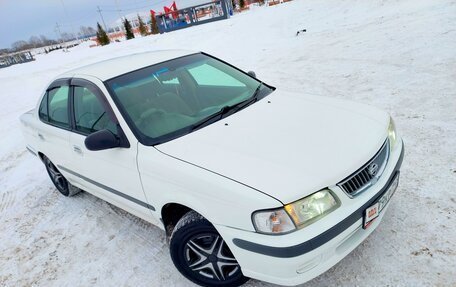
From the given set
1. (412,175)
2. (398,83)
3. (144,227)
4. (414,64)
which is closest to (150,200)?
(144,227)

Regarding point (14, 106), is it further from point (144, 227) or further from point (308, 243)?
point (308, 243)

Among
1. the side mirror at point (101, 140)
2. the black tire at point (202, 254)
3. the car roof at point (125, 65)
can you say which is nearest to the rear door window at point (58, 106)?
the car roof at point (125, 65)

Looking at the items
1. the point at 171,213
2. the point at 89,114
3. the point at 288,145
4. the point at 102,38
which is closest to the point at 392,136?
the point at 288,145

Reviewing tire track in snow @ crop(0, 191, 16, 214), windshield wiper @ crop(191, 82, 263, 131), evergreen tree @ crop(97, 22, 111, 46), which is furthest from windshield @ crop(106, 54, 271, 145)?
evergreen tree @ crop(97, 22, 111, 46)

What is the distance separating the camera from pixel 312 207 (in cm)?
193

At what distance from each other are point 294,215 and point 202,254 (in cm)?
84

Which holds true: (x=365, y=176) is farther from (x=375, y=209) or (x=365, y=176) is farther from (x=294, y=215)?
(x=294, y=215)

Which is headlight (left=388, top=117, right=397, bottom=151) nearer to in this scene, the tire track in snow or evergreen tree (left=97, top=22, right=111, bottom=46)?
the tire track in snow

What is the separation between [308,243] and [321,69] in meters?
6.02

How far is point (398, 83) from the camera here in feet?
18.2

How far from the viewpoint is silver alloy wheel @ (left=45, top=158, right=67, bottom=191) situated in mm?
4133

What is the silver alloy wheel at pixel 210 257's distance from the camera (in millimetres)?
2305

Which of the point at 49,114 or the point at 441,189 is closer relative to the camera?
the point at 441,189

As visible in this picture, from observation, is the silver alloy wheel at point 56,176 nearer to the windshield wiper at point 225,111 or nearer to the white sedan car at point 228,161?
the white sedan car at point 228,161
